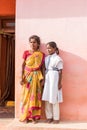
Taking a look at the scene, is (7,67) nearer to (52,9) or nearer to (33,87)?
(33,87)

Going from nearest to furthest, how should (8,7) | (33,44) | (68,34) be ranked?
1. (33,44)
2. (68,34)
3. (8,7)

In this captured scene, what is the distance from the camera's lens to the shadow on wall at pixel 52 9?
594cm

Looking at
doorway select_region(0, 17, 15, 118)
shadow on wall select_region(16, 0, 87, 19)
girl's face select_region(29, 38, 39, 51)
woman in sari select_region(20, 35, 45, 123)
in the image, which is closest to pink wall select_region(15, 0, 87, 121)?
shadow on wall select_region(16, 0, 87, 19)

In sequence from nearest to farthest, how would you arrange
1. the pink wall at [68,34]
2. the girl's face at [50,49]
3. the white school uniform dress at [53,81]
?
the white school uniform dress at [53,81] → the girl's face at [50,49] → the pink wall at [68,34]

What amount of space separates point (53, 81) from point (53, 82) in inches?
0.7

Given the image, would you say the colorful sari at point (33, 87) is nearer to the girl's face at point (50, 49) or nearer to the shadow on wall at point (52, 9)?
the girl's face at point (50, 49)

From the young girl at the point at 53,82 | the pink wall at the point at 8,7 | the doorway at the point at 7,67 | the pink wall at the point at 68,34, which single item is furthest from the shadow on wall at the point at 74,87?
the doorway at the point at 7,67

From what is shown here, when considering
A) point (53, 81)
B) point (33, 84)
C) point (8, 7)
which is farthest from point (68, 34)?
point (8, 7)

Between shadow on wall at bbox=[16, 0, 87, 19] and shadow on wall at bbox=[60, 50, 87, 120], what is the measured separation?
2.32ft

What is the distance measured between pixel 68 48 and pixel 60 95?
0.87m

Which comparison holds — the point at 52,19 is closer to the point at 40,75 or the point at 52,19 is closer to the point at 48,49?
the point at 48,49

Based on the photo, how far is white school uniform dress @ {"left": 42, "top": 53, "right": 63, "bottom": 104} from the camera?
5.65 m

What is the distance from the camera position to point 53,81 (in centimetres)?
567

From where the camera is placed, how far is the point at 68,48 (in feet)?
19.6
